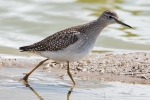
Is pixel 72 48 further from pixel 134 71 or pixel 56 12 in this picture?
pixel 56 12

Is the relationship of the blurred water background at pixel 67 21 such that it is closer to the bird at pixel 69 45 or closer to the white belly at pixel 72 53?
the bird at pixel 69 45

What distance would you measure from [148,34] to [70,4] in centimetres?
332

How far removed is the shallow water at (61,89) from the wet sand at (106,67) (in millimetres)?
411

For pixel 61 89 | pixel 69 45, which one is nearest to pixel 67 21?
pixel 69 45

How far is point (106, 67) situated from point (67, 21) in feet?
14.9

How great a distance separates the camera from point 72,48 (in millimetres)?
10500

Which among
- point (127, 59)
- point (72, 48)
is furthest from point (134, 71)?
point (72, 48)

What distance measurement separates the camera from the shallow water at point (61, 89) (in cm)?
967

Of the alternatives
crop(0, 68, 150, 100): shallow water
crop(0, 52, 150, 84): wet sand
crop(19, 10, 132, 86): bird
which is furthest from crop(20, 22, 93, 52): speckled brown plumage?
crop(0, 52, 150, 84): wet sand

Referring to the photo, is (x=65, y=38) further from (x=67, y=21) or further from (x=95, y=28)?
(x=67, y=21)

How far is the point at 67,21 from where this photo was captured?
52.8ft

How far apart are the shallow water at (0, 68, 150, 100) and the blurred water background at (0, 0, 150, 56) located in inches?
101

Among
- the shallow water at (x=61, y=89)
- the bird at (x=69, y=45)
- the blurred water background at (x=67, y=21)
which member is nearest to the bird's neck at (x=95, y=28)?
the bird at (x=69, y=45)

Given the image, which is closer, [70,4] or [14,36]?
[14,36]
